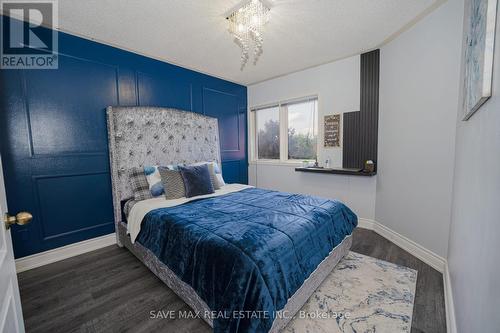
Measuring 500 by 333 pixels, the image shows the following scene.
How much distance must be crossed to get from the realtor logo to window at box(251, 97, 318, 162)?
3.24 m

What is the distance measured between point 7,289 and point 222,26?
261 cm

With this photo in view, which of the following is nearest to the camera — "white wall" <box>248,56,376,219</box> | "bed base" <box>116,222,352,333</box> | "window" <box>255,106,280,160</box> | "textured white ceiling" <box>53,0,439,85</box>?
"bed base" <box>116,222,352,333</box>

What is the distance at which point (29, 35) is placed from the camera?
214 centimetres

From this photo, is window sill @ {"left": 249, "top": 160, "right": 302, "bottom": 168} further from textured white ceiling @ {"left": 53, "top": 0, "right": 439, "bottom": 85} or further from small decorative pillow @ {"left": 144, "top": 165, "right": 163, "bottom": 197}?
small decorative pillow @ {"left": 144, "top": 165, "right": 163, "bottom": 197}

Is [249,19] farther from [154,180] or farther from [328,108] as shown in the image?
[154,180]

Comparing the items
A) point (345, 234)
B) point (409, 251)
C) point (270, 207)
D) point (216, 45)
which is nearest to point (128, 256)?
point (270, 207)

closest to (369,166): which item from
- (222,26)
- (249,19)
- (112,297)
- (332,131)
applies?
(332,131)

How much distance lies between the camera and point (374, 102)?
9.59 feet

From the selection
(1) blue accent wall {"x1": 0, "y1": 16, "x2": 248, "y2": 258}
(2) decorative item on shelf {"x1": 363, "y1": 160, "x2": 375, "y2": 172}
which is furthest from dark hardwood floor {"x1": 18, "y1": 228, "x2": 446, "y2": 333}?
(2) decorative item on shelf {"x1": 363, "y1": 160, "x2": 375, "y2": 172}

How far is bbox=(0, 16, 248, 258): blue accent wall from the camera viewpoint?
209cm

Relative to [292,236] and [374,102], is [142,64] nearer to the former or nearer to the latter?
[292,236]

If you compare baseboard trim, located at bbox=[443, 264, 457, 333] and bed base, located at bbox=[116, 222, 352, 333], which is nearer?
baseboard trim, located at bbox=[443, 264, 457, 333]

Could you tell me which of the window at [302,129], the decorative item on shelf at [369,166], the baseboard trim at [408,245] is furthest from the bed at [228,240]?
the window at [302,129]

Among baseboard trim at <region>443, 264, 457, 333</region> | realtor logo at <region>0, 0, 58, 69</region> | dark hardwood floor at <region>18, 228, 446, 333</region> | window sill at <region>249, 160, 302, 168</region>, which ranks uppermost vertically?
realtor logo at <region>0, 0, 58, 69</region>
